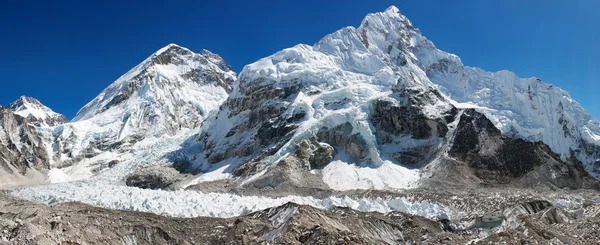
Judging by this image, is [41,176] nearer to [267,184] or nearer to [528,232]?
[267,184]

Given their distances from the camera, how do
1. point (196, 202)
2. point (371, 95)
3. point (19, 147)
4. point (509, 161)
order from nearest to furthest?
1. point (196, 202)
2. point (509, 161)
3. point (371, 95)
4. point (19, 147)

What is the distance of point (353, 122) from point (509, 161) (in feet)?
111

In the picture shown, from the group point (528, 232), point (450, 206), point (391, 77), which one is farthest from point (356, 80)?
point (528, 232)

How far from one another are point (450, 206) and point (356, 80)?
80140 mm

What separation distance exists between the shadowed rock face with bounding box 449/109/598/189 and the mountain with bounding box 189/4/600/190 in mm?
838

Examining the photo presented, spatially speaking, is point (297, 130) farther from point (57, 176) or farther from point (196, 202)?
point (57, 176)

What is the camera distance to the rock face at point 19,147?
5445 inches

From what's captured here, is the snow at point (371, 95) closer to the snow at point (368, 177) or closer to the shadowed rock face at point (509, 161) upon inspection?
the snow at point (368, 177)

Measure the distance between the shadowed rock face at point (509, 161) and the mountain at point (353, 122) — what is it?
2.75 feet

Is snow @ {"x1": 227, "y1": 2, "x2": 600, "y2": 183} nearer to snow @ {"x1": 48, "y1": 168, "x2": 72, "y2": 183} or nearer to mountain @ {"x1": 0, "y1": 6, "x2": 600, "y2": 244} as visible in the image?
mountain @ {"x1": 0, "y1": 6, "x2": 600, "y2": 244}

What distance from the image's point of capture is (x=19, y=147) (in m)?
156

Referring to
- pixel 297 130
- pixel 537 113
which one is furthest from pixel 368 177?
pixel 537 113

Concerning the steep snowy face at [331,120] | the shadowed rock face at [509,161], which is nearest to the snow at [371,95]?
the steep snowy face at [331,120]

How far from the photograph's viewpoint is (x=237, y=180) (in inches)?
4077
